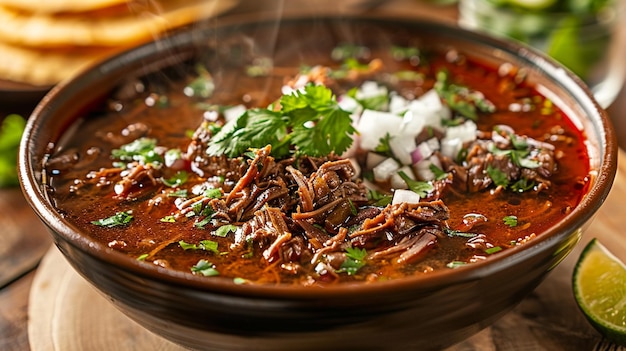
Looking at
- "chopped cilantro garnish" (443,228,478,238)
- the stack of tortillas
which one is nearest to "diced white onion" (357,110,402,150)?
"chopped cilantro garnish" (443,228,478,238)

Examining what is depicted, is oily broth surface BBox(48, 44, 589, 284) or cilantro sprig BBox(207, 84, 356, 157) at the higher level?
cilantro sprig BBox(207, 84, 356, 157)

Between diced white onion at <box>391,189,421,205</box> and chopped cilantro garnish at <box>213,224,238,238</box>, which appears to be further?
diced white onion at <box>391,189,421,205</box>

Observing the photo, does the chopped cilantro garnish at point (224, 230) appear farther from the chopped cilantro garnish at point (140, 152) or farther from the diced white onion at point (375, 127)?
the diced white onion at point (375, 127)

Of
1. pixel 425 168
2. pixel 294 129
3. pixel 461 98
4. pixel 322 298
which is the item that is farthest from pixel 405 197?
pixel 461 98

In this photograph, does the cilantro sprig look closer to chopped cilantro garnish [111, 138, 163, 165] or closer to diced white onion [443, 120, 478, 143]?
chopped cilantro garnish [111, 138, 163, 165]

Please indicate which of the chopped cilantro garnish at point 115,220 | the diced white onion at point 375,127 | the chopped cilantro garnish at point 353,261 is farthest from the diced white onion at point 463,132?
the chopped cilantro garnish at point 115,220
